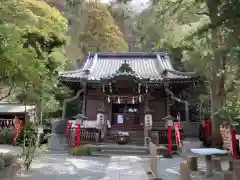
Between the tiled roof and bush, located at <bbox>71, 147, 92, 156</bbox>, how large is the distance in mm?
5010

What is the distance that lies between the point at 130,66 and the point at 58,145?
7.46 m

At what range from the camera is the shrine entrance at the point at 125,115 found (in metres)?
17.8

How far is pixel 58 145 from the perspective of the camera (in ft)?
50.1

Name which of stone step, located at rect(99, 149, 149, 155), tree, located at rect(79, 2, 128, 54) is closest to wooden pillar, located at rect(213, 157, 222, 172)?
stone step, located at rect(99, 149, 149, 155)

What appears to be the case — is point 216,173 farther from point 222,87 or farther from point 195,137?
point 195,137

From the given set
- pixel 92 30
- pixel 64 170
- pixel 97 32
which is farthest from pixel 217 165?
pixel 92 30

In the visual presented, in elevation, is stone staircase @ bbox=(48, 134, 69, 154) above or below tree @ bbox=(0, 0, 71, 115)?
below

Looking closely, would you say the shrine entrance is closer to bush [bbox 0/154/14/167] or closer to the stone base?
the stone base

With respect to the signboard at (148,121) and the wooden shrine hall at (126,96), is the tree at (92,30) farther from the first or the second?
the signboard at (148,121)

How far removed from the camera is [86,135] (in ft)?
51.9

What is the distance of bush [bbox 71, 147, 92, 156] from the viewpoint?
1352cm

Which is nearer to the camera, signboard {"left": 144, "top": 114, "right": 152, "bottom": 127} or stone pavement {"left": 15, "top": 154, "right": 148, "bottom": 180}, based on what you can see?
stone pavement {"left": 15, "top": 154, "right": 148, "bottom": 180}

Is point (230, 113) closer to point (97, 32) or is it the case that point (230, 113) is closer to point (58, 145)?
point (58, 145)

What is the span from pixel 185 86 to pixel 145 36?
18.0ft
